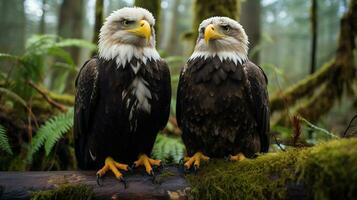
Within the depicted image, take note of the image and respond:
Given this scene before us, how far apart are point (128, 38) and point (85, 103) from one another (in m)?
0.80

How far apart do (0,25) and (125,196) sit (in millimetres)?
9364

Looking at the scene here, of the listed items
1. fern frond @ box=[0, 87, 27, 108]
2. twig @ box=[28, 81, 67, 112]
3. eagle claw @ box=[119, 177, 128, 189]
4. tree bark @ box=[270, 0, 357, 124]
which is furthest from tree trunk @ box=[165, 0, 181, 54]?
eagle claw @ box=[119, 177, 128, 189]

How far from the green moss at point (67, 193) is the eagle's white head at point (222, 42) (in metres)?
1.89

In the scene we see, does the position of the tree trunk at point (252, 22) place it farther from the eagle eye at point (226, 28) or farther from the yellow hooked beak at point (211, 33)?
the yellow hooked beak at point (211, 33)

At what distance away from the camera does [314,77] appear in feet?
25.0

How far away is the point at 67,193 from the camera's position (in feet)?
12.3

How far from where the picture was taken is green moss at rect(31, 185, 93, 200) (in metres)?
3.65

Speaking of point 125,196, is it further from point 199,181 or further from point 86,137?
point 86,137

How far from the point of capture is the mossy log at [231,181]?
2.96 meters

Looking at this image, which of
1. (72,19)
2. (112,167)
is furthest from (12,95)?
(72,19)

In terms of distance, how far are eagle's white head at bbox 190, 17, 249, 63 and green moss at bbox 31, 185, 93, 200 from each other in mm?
1892

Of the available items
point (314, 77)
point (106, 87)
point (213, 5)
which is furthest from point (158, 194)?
point (314, 77)

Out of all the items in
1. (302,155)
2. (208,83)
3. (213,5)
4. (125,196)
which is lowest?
(125,196)

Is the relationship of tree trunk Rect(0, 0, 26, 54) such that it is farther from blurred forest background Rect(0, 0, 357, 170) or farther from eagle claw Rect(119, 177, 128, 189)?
eagle claw Rect(119, 177, 128, 189)
